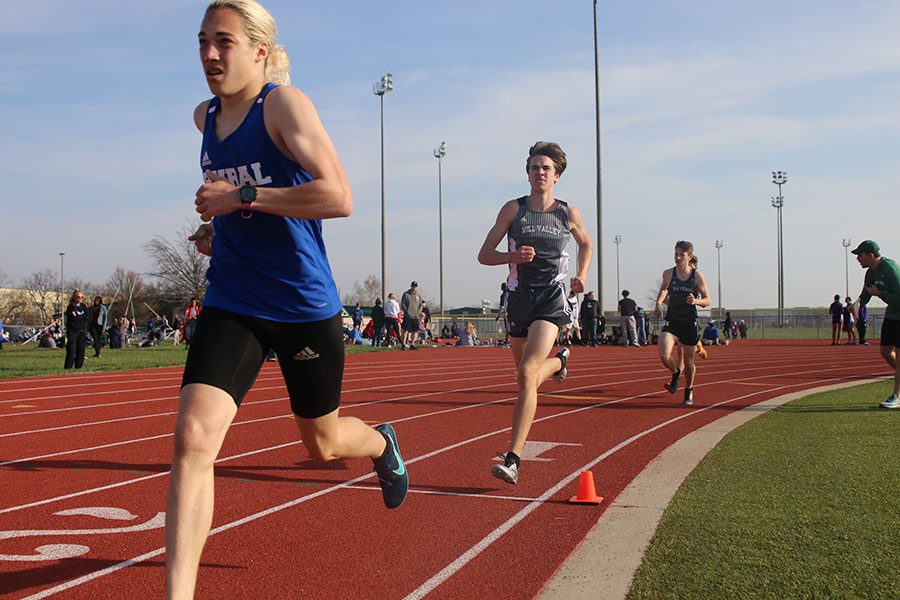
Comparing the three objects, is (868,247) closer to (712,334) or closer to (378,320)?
(378,320)

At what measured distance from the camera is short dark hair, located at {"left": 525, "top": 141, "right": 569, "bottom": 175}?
6609 millimetres

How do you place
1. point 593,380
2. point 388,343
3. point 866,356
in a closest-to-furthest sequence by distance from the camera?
point 593,380 → point 866,356 → point 388,343

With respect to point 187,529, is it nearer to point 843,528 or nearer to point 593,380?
point 843,528

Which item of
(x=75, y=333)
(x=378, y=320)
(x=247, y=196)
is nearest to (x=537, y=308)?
(x=247, y=196)

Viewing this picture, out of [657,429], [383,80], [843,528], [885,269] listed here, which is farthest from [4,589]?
[383,80]

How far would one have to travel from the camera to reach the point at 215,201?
10.3 ft

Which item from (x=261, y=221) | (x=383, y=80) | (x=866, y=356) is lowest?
(x=866, y=356)

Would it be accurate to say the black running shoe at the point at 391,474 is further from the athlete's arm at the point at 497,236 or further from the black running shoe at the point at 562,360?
the black running shoe at the point at 562,360

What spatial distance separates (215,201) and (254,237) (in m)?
0.27

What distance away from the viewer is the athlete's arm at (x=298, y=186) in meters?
3.17

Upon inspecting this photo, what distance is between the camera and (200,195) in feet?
10.4

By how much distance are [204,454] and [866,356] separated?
81.8ft

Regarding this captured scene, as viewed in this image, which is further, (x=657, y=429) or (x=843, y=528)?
(x=657, y=429)

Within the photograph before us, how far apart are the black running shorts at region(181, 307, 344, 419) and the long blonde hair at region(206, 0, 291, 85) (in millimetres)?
946
